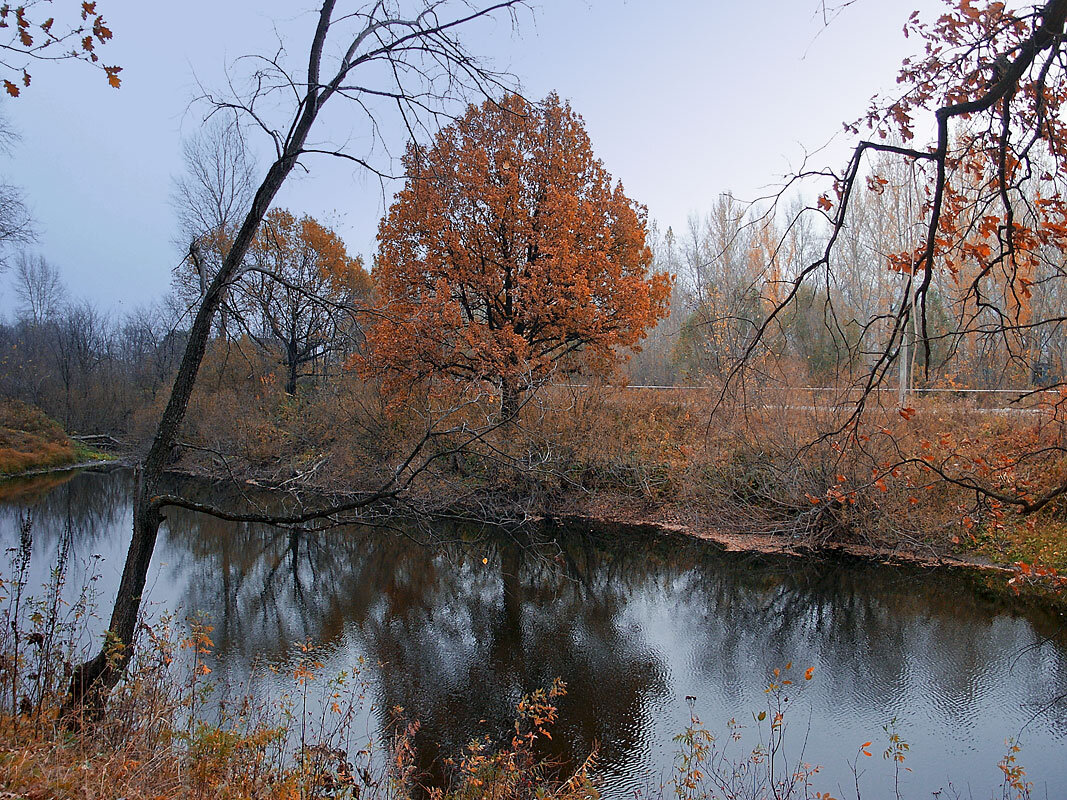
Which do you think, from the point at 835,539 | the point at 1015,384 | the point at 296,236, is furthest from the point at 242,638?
the point at 296,236

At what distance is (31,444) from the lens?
91.7 ft


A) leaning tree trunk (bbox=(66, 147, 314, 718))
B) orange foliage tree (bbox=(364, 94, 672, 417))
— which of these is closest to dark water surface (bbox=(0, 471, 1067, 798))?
leaning tree trunk (bbox=(66, 147, 314, 718))

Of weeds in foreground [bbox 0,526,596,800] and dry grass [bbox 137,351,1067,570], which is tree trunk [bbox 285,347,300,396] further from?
weeds in foreground [bbox 0,526,596,800]

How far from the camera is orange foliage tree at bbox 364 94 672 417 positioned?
57.5 feet

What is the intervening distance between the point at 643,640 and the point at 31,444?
28149 millimetres

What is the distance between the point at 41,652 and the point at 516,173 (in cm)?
1547

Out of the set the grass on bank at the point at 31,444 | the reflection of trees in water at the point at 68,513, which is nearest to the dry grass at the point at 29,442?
the grass on bank at the point at 31,444

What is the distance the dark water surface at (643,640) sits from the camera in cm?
Answer: 694

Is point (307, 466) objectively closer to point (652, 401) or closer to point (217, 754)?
point (652, 401)

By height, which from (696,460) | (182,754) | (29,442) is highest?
(29,442)

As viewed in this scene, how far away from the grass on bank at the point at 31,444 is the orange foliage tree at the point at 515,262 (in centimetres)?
1717

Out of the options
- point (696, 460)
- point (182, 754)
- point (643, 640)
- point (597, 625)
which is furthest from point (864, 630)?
point (182, 754)

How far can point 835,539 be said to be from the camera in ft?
45.7

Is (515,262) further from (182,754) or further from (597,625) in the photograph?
(182,754)
